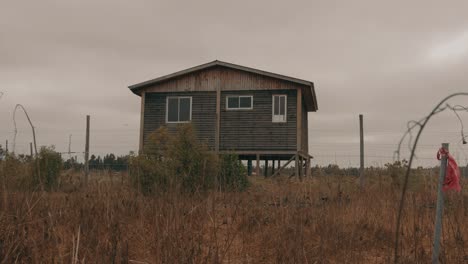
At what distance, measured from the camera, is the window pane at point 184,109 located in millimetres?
19609

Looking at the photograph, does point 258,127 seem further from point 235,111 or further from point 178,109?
point 178,109

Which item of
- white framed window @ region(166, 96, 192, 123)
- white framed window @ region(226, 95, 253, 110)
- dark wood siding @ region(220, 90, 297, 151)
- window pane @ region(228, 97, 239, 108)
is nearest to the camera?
dark wood siding @ region(220, 90, 297, 151)

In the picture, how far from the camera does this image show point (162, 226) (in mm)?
3705

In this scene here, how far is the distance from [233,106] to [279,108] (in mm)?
2121

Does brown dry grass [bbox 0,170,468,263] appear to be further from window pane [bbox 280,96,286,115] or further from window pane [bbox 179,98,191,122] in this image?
window pane [bbox 179,98,191,122]

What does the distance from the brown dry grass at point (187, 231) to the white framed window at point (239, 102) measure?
13041 millimetres

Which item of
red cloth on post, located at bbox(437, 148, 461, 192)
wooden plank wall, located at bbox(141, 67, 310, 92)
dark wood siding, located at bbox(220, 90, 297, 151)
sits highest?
wooden plank wall, located at bbox(141, 67, 310, 92)

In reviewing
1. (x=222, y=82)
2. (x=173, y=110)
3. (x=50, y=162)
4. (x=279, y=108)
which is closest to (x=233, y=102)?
(x=222, y=82)

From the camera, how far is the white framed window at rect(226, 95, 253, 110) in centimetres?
1905

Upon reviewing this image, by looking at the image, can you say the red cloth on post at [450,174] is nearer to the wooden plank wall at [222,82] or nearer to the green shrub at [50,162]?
the green shrub at [50,162]

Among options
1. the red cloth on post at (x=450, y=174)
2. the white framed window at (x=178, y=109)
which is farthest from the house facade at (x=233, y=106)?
the red cloth on post at (x=450, y=174)

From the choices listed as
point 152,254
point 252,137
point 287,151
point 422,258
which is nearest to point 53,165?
point 252,137

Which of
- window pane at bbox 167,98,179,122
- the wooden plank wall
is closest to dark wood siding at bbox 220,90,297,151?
the wooden plank wall

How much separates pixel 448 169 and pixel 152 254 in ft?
8.79
